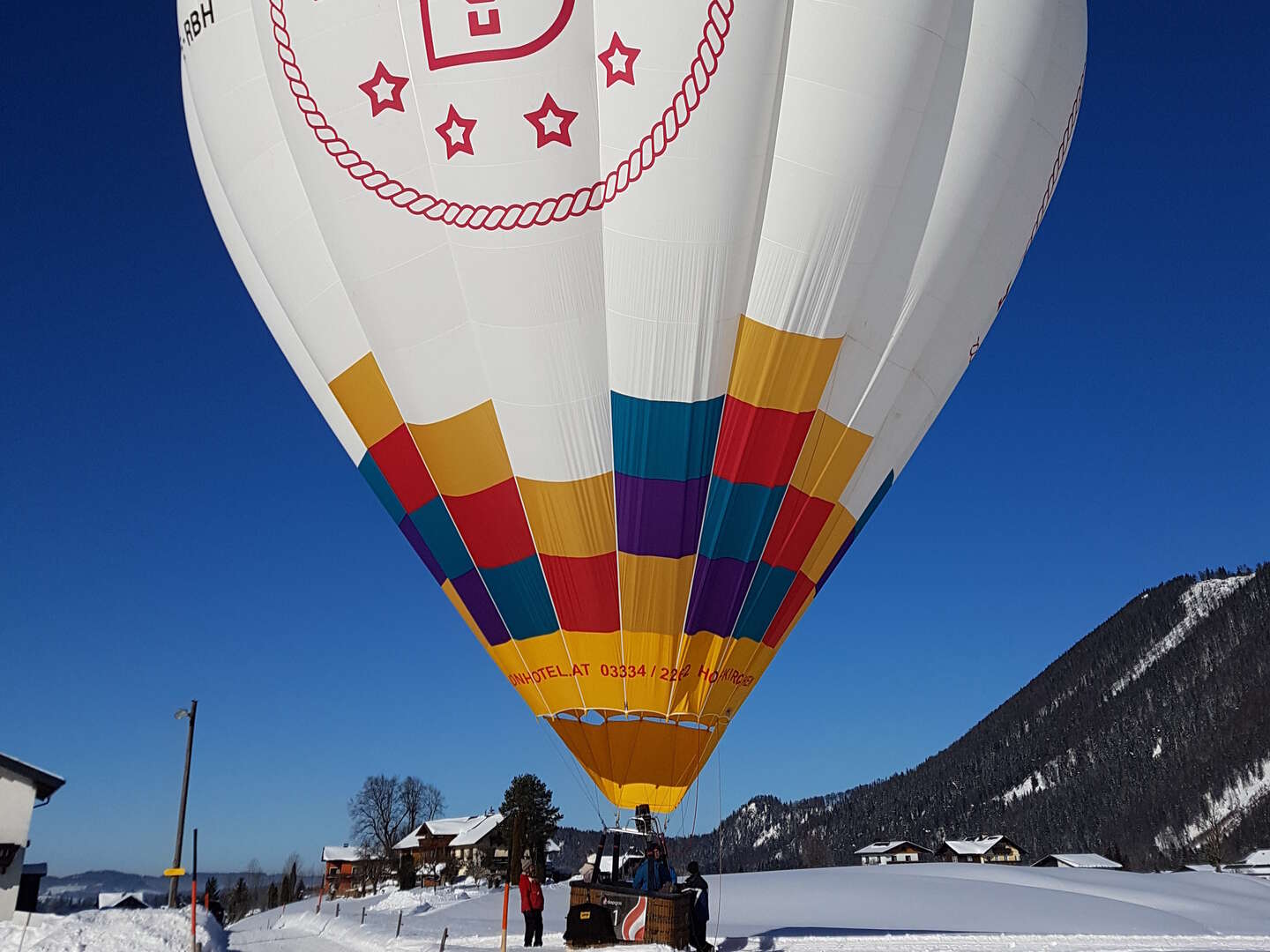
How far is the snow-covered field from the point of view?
505 inches

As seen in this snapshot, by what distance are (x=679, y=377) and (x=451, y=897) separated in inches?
841

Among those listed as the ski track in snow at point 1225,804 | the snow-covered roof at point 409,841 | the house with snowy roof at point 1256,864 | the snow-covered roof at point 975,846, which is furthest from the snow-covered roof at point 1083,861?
the snow-covered roof at point 409,841

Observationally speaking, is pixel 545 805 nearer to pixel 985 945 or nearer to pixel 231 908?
pixel 231 908

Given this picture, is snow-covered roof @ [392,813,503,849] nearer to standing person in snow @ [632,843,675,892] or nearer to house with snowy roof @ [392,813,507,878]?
house with snowy roof @ [392,813,507,878]

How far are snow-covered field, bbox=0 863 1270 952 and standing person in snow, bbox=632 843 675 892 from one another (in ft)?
2.62

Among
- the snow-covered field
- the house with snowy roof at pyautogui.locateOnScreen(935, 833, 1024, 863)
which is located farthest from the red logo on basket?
the house with snowy roof at pyautogui.locateOnScreen(935, 833, 1024, 863)

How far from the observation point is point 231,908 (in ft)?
155

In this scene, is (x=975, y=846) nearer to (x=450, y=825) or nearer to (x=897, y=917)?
(x=450, y=825)

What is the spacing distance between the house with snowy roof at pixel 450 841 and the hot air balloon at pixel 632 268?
5265 cm

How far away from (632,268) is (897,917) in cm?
1422

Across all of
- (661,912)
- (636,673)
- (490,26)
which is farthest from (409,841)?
(490,26)

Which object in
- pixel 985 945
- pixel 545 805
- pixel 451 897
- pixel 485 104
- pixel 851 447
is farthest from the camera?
pixel 545 805

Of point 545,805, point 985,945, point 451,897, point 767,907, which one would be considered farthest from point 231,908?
point 985,945

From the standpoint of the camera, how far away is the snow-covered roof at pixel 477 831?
210 feet
